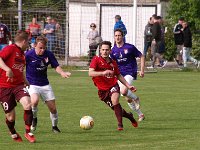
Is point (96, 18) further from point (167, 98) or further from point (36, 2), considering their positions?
point (167, 98)

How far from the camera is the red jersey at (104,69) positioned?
1345 centimetres

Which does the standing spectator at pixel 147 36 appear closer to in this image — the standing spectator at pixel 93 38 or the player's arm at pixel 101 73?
the standing spectator at pixel 93 38

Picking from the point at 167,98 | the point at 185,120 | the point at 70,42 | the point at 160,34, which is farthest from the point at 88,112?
the point at 70,42

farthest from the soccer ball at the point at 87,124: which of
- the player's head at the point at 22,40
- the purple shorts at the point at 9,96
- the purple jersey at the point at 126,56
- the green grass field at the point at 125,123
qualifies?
the purple jersey at the point at 126,56

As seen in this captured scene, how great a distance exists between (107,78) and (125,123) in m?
1.29

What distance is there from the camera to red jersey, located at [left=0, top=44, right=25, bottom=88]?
39.1ft

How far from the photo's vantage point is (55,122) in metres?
13.0

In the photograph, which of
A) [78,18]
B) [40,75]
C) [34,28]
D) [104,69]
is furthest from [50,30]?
[40,75]

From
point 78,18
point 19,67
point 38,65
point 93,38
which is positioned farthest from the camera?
point 78,18

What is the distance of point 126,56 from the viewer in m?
15.1

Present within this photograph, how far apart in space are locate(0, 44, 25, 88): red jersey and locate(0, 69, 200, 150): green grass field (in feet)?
3.06

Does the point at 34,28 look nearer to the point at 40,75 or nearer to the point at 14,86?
the point at 40,75

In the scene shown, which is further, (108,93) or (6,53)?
(108,93)

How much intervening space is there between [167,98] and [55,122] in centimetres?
670
